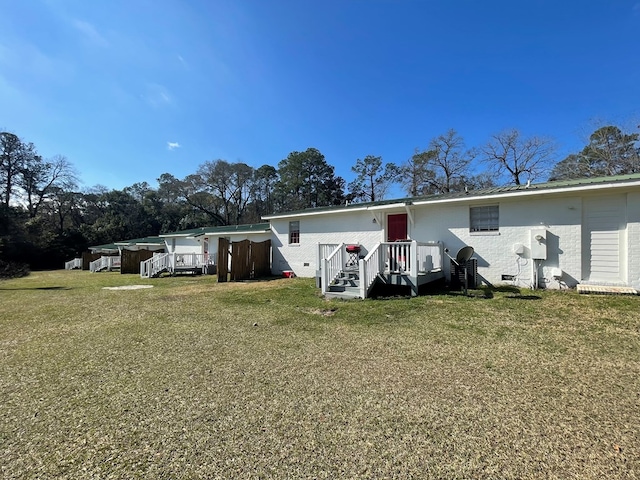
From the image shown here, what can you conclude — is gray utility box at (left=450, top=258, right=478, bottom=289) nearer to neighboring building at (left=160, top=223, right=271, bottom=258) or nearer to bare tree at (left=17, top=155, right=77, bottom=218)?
neighboring building at (left=160, top=223, right=271, bottom=258)

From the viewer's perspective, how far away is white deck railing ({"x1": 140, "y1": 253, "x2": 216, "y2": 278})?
15.9 meters

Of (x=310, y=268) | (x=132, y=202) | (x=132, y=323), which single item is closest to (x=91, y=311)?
(x=132, y=323)

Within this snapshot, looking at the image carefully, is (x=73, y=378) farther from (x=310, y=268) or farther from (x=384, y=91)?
(x=384, y=91)

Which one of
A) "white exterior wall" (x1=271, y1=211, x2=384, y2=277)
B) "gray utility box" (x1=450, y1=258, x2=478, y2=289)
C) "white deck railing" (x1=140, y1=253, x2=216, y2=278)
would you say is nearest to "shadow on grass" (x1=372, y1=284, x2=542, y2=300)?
"gray utility box" (x1=450, y1=258, x2=478, y2=289)

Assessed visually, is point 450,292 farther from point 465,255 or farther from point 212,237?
point 212,237

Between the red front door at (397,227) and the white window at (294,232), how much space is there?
15.0ft

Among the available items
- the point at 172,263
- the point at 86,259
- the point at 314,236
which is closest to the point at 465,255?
the point at 314,236

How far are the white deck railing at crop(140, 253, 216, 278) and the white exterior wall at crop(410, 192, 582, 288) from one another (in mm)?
12969

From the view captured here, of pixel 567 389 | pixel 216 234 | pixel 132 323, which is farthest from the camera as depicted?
pixel 216 234

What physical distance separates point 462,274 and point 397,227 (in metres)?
3.31

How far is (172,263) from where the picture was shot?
1648 centimetres

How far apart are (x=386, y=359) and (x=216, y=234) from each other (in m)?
16.4

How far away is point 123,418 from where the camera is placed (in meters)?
2.58

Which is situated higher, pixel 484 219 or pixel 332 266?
pixel 484 219
